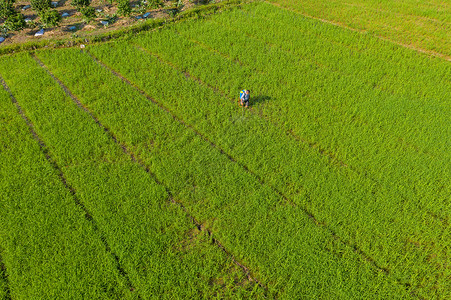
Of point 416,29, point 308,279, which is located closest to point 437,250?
point 308,279

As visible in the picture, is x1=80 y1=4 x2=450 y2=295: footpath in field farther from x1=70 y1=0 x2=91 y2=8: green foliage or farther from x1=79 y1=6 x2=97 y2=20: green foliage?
x1=70 y1=0 x2=91 y2=8: green foliage

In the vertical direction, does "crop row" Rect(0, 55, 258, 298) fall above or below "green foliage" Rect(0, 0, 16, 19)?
below

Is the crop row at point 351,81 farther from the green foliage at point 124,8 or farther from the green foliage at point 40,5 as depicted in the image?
the green foliage at point 40,5

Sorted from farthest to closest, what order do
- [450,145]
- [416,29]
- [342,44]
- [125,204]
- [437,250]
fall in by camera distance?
[416,29], [342,44], [450,145], [125,204], [437,250]

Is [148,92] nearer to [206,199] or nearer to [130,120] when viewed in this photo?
[130,120]

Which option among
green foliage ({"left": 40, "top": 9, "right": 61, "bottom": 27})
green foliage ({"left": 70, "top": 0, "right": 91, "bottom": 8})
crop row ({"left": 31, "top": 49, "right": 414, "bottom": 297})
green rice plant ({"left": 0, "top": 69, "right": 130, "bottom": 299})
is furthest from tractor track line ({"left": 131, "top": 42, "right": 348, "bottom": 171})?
green rice plant ({"left": 0, "top": 69, "right": 130, "bottom": 299})

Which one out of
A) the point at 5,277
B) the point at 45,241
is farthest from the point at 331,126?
the point at 5,277
